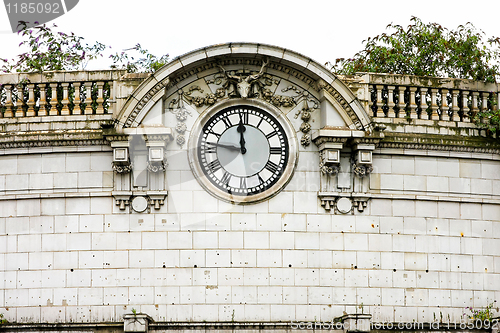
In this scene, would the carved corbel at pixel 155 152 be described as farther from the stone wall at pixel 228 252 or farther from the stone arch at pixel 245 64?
the stone arch at pixel 245 64

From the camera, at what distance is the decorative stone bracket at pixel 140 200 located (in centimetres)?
1800

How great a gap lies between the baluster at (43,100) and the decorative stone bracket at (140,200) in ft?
8.40

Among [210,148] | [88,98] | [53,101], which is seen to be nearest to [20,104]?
[53,101]

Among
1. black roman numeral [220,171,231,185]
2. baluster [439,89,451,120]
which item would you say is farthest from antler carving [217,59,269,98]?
baluster [439,89,451,120]

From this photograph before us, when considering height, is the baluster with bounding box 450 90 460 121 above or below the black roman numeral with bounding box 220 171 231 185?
above

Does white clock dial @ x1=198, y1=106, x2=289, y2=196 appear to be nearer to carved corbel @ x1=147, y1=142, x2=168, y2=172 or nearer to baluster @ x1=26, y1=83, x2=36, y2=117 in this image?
carved corbel @ x1=147, y1=142, x2=168, y2=172

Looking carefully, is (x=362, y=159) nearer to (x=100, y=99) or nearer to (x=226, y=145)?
(x=226, y=145)

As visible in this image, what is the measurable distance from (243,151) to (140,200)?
2535mm

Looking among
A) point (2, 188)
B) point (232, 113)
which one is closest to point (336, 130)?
point (232, 113)

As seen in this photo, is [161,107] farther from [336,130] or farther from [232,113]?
[336,130]

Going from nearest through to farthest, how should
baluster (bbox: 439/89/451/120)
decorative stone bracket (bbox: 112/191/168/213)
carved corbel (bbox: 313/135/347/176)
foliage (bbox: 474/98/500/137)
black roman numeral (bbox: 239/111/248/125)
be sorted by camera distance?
decorative stone bracket (bbox: 112/191/168/213), carved corbel (bbox: 313/135/347/176), black roman numeral (bbox: 239/111/248/125), foliage (bbox: 474/98/500/137), baluster (bbox: 439/89/451/120)

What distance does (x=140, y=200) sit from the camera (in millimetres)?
18062

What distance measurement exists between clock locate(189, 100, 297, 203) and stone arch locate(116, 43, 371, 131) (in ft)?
3.24

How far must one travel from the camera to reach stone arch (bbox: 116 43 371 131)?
1808cm
